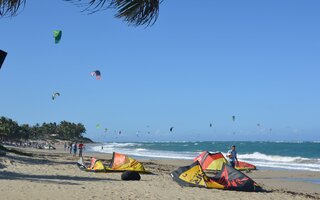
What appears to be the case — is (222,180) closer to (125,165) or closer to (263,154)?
(125,165)

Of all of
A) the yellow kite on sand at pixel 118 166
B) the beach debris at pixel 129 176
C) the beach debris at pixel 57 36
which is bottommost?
Result: the beach debris at pixel 129 176

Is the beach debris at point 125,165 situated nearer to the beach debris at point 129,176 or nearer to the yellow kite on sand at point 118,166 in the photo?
the yellow kite on sand at point 118,166

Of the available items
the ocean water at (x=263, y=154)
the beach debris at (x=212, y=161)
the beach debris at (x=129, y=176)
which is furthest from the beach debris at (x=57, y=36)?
the ocean water at (x=263, y=154)

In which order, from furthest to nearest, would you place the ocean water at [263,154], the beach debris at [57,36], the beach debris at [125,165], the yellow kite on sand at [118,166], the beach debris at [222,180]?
the ocean water at [263,154]
the beach debris at [125,165]
the yellow kite on sand at [118,166]
the beach debris at [222,180]
the beach debris at [57,36]

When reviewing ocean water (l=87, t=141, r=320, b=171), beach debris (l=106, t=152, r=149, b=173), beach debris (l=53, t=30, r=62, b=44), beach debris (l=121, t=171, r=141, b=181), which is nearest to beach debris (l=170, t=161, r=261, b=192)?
beach debris (l=121, t=171, r=141, b=181)

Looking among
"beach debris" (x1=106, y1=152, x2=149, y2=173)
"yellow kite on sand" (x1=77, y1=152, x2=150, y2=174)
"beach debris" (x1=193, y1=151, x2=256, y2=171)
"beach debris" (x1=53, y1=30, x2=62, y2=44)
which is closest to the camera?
"beach debris" (x1=53, y1=30, x2=62, y2=44)

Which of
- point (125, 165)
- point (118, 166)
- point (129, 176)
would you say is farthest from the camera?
point (125, 165)

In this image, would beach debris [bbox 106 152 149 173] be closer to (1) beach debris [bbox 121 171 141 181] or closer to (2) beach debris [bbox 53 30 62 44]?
(1) beach debris [bbox 121 171 141 181]

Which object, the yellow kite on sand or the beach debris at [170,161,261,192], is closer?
the beach debris at [170,161,261,192]

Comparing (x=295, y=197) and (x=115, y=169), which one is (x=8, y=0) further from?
(x=115, y=169)

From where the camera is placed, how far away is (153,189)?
37.5ft

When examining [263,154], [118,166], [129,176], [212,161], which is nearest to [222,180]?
[129,176]

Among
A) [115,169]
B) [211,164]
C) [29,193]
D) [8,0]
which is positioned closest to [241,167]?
[211,164]

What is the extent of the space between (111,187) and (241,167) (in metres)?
13.8
